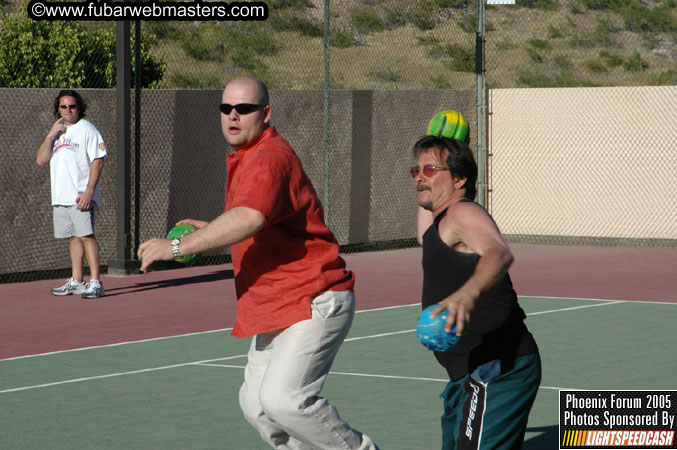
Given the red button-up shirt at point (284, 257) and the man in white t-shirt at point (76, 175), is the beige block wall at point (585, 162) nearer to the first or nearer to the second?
the man in white t-shirt at point (76, 175)

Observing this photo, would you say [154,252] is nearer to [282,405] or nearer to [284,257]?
[284,257]

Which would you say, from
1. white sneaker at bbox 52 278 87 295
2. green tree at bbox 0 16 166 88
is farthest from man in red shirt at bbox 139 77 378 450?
green tree at bbox 0 16 166 88

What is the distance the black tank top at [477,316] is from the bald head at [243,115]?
1049 mm

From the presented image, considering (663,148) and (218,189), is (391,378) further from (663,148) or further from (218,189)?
(663,148)

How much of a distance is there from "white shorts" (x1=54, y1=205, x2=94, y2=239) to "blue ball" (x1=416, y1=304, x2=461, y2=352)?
356 inches

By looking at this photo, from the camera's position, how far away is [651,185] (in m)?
19.2

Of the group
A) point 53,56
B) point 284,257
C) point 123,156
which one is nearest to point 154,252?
point 284,257

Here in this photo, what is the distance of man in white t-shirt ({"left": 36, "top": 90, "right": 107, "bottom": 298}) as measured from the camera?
518 inches

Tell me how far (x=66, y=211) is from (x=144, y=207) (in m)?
3.09

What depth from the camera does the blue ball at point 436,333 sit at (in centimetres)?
455

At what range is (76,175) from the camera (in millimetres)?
13242

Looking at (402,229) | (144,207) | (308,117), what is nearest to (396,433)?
(144,207)

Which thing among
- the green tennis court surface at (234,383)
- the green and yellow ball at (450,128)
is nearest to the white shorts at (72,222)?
the green tennis court surface at (234,383)

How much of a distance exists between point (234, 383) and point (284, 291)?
326 centimetres
